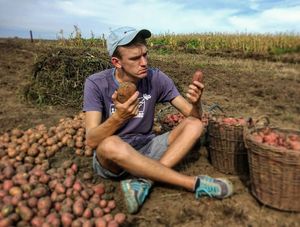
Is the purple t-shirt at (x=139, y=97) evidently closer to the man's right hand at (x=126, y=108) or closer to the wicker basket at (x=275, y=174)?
the man's right hand at (x=126, y=108)

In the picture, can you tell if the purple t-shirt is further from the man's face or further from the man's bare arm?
the man's face

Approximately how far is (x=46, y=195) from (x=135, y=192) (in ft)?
2.17

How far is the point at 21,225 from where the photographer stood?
7.91 ft

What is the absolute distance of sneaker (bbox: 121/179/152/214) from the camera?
286 centimetres

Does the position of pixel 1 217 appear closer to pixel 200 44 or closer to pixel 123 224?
pixel 123 224

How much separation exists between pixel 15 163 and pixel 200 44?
64.2ft

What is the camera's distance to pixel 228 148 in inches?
134

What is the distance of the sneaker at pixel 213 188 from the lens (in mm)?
2955

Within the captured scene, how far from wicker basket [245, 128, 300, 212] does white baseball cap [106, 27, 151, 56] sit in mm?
1167

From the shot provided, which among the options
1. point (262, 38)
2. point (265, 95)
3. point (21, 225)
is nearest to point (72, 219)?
point (21, 225)

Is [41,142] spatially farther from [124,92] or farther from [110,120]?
[124,92]

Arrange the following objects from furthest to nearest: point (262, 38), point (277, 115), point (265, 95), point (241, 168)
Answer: point (262, 38), point (265, 95), point (277, 115), point (241, 168)

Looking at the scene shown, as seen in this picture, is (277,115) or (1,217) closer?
(1,217)

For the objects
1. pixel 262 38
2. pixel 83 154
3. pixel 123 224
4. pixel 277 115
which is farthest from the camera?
pixel 262 38
